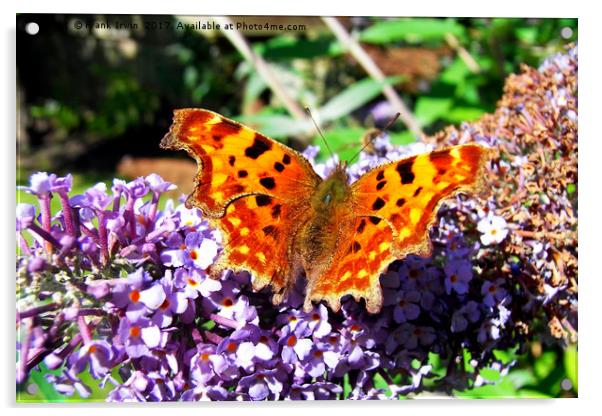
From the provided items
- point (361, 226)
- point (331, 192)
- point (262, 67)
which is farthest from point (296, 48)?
point (361, 226)

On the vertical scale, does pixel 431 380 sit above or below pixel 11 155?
below

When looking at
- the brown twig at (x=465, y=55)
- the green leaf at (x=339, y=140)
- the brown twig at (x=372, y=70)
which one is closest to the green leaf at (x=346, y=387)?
the green leaf at (x=339, y=140)

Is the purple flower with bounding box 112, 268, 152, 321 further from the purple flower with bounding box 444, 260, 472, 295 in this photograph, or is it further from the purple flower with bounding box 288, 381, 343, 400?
the purple flower with bounding box 444, 260, 472, 295

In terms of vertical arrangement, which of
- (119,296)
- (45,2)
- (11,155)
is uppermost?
(45,2)

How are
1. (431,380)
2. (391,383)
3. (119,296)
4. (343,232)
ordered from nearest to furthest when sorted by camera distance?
(119,296) < (343,232) < (391,383) < (431,380)

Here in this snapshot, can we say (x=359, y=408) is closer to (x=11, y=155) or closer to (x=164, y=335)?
(x=164, y=335)

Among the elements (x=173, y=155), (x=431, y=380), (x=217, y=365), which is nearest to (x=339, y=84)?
(x=173, y=155)

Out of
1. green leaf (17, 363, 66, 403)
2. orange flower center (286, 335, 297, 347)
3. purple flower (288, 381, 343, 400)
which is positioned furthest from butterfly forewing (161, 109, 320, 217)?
green leaf (17, 363, 66, 403)

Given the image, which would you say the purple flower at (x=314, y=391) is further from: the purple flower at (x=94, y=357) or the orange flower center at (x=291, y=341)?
the purple flower at (x=94, y=357)
